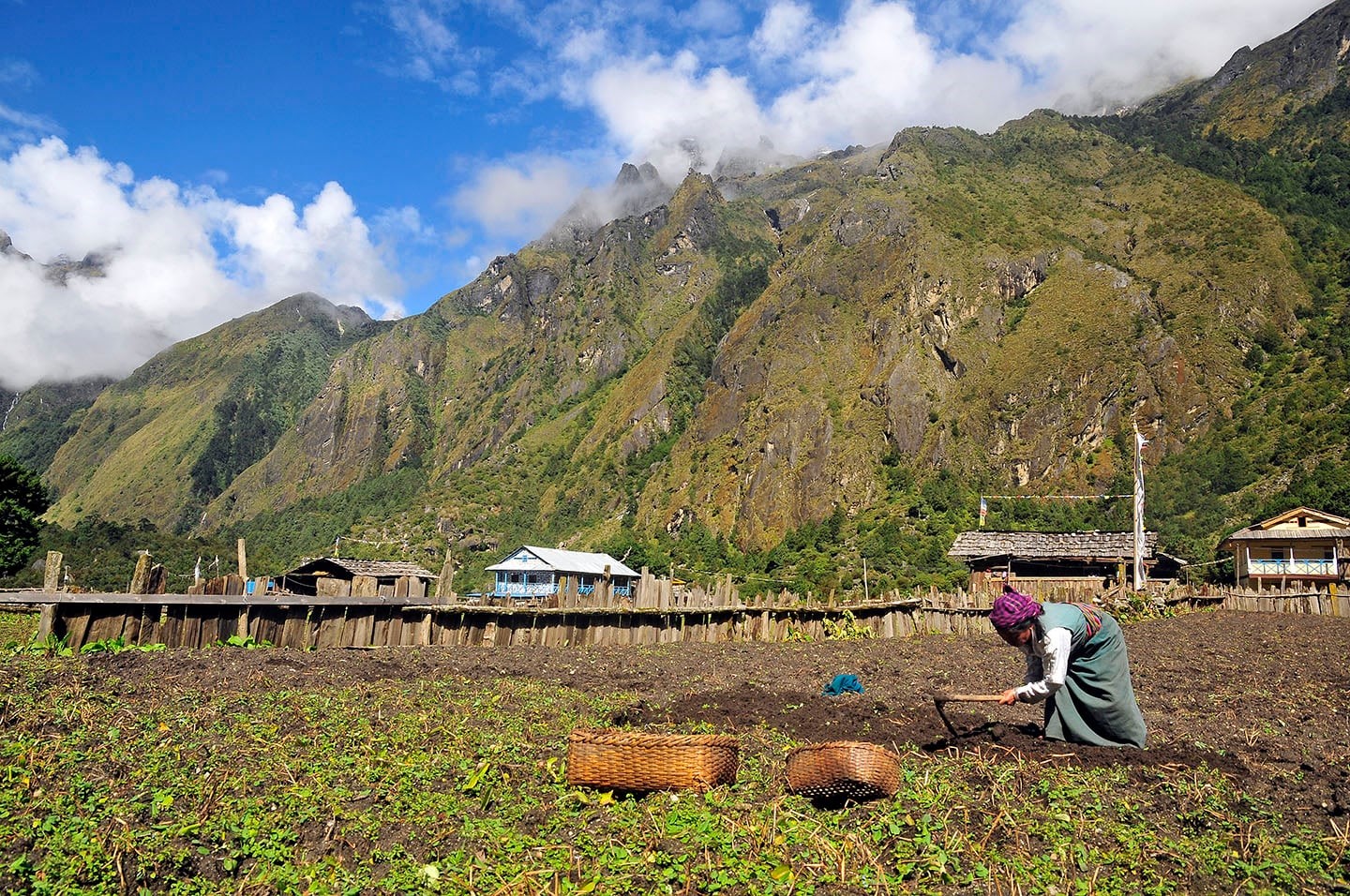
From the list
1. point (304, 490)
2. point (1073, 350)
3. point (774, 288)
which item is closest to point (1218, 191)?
point (1073, 350)

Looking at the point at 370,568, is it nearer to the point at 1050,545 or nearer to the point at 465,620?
the point at 465,620

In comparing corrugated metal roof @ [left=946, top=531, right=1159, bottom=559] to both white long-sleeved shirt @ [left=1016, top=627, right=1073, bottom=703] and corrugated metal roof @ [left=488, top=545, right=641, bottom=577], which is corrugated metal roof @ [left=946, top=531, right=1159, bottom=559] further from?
white long-sleeved shirt @ [left=1016, top=627, right=1073, bottom=703]

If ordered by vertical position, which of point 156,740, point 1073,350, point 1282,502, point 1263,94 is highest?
point 1263,94

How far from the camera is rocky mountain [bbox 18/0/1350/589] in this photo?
89250 millimetres

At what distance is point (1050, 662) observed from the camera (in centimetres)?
788

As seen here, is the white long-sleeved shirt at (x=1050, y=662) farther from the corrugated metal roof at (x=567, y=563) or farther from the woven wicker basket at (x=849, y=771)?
the corrugated metal roof at (x=567, y=563)

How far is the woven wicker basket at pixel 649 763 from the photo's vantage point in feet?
23.4

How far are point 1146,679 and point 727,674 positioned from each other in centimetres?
672

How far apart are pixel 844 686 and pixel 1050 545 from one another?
41257mm

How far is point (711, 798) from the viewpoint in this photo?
6949 millimetres

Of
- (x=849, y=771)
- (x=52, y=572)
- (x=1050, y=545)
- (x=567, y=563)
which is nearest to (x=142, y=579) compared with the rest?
(x=52, y=572)

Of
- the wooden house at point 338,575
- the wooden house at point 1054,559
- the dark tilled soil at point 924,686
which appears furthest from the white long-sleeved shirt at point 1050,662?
the wooden house at point 1054,559

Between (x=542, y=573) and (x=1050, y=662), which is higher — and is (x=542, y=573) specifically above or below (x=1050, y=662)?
above

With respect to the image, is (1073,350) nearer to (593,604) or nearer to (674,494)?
(674,494)
